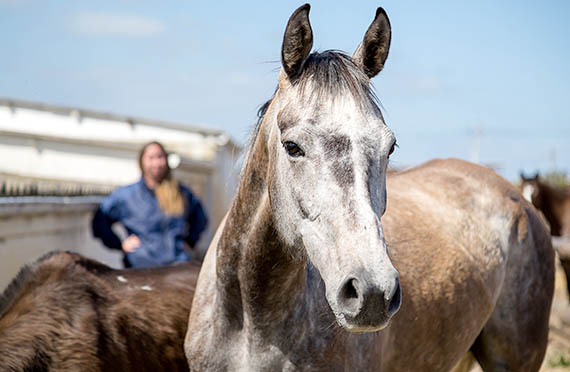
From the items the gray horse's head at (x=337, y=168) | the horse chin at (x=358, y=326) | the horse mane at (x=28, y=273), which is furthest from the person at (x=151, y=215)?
the horse chin at (x=358, y=326)

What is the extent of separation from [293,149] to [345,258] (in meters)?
0.44

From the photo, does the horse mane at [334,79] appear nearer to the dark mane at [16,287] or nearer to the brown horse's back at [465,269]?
the brown horse's back at [465,269]

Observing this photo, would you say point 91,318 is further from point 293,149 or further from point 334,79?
point 334,79

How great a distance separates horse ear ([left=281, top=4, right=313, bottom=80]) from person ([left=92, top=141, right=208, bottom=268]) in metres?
2.74

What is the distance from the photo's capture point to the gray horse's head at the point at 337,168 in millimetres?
1927

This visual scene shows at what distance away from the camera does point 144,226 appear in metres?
4.88

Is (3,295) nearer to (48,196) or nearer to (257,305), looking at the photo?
(257,305)

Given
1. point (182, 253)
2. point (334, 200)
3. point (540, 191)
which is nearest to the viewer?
point (334, 200)

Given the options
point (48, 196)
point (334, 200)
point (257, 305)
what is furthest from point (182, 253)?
point (334, 200)

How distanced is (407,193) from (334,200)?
6.24ft

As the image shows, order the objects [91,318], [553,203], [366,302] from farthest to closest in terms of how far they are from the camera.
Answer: [553,203]
[91,318]
[366,302]

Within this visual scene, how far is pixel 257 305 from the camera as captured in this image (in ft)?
8.44

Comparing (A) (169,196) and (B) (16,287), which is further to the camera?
(A) (169,196)

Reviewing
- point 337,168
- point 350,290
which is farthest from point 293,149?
point 350,290
